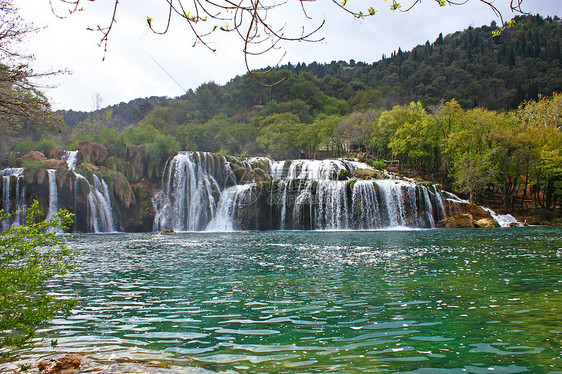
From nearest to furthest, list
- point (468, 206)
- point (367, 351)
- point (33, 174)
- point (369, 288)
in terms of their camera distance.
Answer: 1. point (367, 351)
2. point (369, 288)
3. point (33, 174)
4. point (468, 206)

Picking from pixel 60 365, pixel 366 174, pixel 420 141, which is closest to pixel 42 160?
pixel 366 174

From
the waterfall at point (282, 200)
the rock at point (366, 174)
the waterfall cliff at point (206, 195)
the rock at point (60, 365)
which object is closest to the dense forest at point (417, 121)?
the waterfall cliff at point (206, 195)

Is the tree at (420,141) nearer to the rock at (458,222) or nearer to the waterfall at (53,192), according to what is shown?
the rock at (458,222)

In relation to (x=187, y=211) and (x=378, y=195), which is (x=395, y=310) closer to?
(x=378, y=195)

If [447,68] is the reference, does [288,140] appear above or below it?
below

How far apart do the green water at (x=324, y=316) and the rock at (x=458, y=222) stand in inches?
887

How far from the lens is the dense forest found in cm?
4219

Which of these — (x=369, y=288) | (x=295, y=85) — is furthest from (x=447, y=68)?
(x=369, y=288)

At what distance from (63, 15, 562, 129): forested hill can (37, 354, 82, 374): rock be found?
271 feet

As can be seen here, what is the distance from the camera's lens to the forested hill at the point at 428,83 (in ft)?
297

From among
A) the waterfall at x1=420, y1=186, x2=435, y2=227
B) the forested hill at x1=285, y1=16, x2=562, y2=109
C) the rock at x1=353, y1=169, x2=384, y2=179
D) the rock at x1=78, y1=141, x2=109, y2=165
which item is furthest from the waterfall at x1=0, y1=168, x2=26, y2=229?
the forested hill at x1=285, y1=16, x2=562, y2=109

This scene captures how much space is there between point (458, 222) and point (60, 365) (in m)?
36.3

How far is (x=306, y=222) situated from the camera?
38531 mm

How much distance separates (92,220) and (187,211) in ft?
30.8
